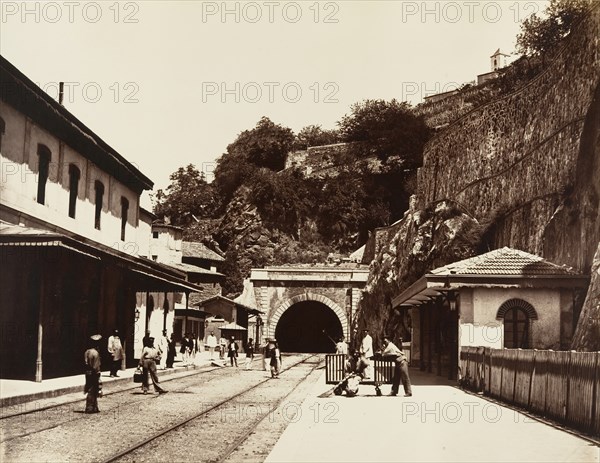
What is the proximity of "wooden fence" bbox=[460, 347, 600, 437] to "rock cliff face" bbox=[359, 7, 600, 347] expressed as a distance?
2.73m

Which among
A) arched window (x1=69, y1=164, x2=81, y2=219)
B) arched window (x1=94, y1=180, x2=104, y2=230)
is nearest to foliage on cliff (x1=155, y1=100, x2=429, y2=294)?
arched window (x1=94, y1=180, x2=104, y2=230)

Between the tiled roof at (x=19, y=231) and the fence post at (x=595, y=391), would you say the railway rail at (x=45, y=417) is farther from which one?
the fence post at (x=595, y=391)

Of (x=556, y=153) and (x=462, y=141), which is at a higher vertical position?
(x=462, y=141)

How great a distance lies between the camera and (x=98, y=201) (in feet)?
98.3

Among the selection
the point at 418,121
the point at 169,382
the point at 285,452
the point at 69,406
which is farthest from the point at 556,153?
the point at 418,121

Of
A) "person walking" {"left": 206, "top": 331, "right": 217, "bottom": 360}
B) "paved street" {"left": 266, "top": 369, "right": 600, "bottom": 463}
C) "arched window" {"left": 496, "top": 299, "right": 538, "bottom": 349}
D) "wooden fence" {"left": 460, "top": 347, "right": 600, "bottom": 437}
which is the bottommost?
"person walking" {"left": 206, "top": 331, "right": 217, "bottom": 360}

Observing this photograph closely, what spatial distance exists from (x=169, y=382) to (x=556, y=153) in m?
14.9

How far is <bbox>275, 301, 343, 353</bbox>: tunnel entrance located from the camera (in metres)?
71.2

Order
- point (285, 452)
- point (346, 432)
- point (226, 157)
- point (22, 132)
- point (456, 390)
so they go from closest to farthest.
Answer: point (285, 452)
point (346, 432)
point (456, 390)
point (22, 132)
point (226, 157)

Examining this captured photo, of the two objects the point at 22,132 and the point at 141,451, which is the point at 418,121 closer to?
the point at 22,132

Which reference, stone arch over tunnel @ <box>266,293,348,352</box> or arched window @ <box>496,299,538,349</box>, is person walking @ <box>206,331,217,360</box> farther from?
arched window @ <box>496,299,538,349</box>

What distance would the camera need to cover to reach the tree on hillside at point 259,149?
92.4m

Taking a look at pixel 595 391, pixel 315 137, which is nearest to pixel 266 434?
pixel 595 391

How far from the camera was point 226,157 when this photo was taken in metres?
93.4
